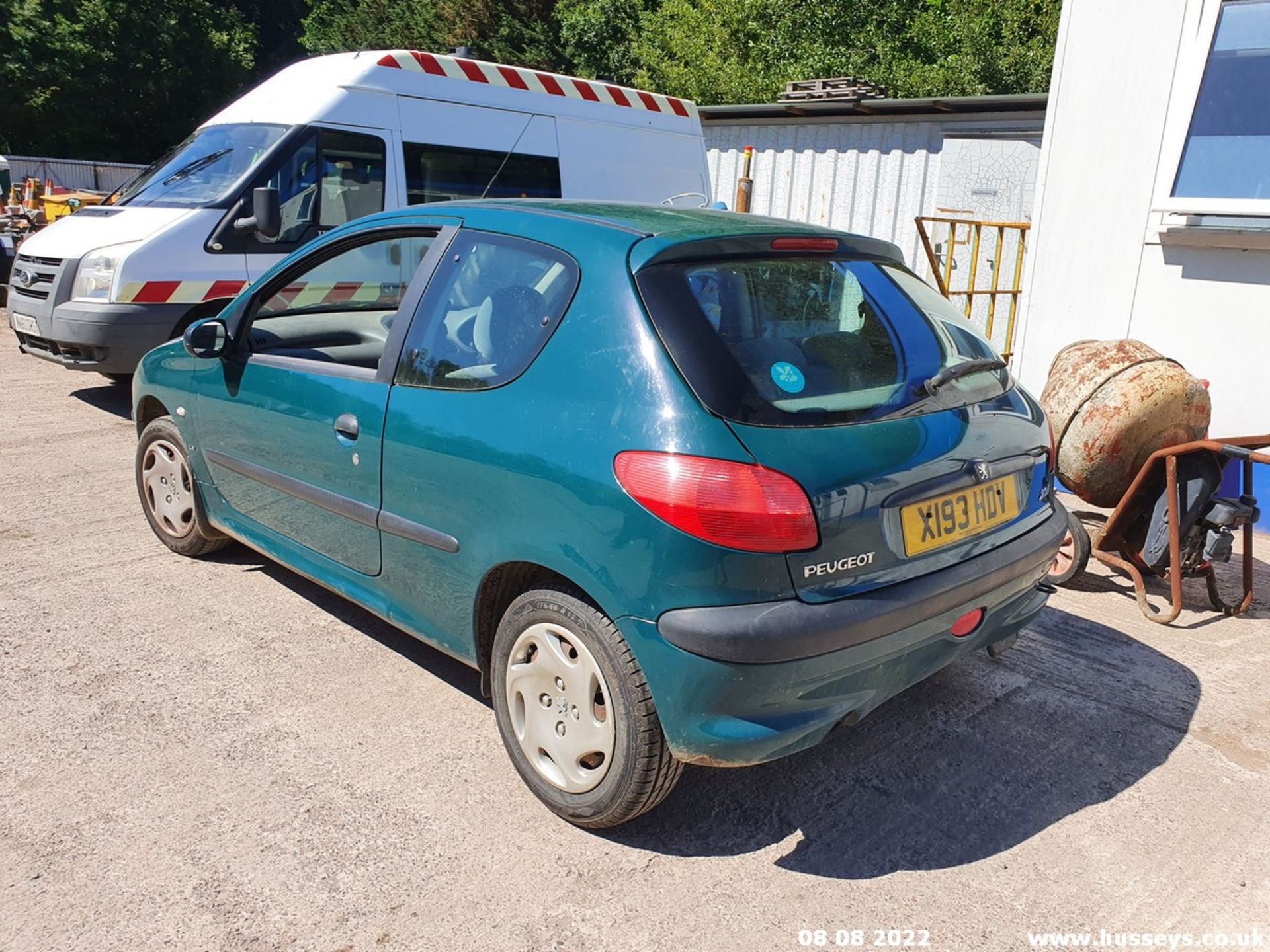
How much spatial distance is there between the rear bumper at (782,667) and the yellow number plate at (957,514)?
0.10 metres

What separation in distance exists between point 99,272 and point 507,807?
5.53 m

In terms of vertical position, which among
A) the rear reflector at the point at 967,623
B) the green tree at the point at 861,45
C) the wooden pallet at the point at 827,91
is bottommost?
the rear reflector at the point at 967,623

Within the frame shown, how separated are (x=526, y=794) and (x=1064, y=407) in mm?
3230

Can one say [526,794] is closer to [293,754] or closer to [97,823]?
[293,754]

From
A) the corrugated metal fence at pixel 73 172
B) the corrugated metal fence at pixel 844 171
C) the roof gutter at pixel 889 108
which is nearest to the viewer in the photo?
the roof gutter at pixel 889 108

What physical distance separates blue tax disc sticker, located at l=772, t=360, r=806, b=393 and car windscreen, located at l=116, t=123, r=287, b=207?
216 inches

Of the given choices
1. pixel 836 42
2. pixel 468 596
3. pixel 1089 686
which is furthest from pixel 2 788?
pixel 836 42

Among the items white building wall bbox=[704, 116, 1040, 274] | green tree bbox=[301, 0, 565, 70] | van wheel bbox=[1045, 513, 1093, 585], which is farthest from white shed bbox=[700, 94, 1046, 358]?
green tree bbox=[301, 0, 565, 70]

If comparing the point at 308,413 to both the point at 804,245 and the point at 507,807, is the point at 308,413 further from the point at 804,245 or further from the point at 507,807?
the point at 804,245

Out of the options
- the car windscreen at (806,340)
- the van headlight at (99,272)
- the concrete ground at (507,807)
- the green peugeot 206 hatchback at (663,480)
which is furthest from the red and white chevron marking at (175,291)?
the car windscreen at (806,340)

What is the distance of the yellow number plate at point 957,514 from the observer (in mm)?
2668

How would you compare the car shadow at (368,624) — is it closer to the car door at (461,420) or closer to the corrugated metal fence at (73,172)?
Answer: the car door at (461,420)

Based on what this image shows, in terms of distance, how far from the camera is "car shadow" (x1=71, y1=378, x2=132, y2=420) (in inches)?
296

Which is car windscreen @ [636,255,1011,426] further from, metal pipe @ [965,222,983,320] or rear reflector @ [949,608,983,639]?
metal pipe @ [965,222,983,320]
